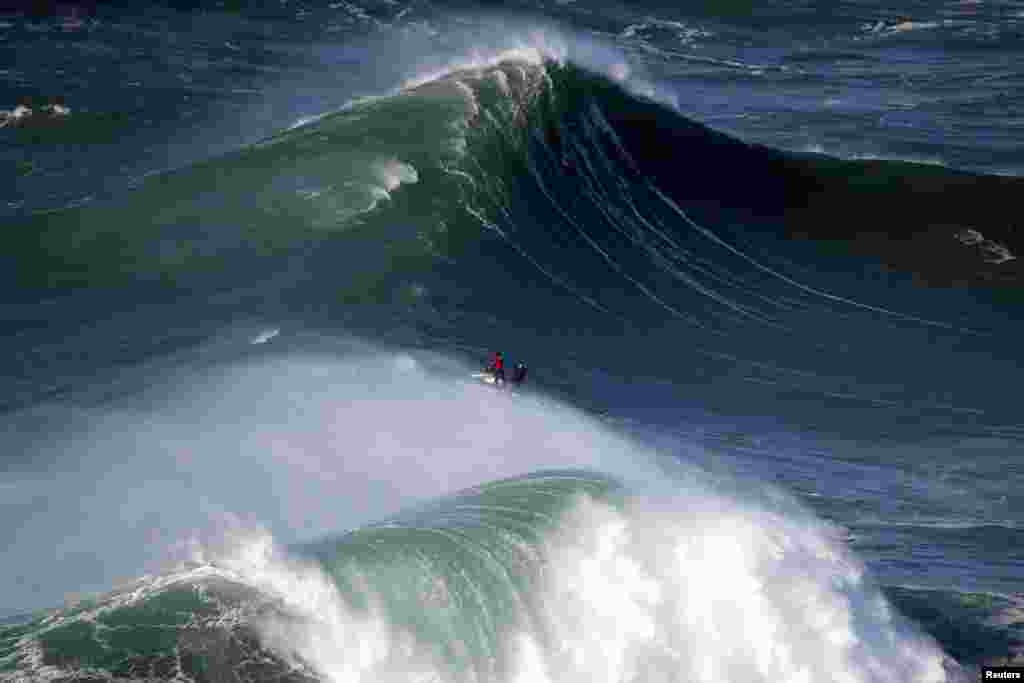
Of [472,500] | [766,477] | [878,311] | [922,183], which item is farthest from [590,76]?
[472,500]

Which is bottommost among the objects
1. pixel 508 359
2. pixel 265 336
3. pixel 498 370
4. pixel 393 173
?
pixel 508 359

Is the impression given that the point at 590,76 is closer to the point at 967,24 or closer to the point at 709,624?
the point at 967,24

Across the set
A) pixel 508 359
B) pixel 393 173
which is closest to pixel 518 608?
pixel 508 359

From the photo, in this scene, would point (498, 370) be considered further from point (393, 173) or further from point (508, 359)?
point (393, 173)

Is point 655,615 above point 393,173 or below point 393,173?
below

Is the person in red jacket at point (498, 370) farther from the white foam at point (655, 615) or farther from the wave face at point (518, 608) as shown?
the white foam at point (655, 615)

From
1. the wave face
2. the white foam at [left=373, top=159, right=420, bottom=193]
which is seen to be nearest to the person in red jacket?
the wave face

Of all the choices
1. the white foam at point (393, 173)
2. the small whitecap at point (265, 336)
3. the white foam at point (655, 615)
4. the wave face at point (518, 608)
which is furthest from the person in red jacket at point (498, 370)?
the white foam at point (393, 173)
